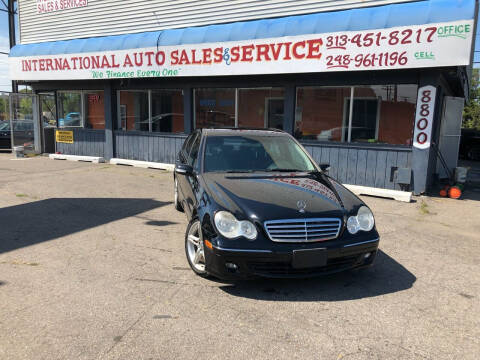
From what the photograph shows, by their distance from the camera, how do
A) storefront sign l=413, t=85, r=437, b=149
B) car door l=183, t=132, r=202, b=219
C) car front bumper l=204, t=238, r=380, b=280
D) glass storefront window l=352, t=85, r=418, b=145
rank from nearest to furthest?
1. car front bumper l=204, t=238, r=380, b=280
2. car door l=183, t=132, r=202, b=219
3. storefront sign l=413, t=85, r=437, b=149
4. glass storefront window l=352, t=85, r=418, b=145

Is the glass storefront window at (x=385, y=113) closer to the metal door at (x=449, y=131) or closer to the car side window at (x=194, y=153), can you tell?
the metal door at (x=449, y=131)

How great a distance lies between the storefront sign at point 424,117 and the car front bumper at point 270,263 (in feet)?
19.0

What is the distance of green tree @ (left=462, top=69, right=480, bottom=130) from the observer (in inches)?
1545

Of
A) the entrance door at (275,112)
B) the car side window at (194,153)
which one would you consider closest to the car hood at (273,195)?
the car side window at (194,153)

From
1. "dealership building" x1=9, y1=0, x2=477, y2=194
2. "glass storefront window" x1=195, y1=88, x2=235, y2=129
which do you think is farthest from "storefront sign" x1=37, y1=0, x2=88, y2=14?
Result: "glass storefront window" x1=195, y1=88, x2=235, y2=129

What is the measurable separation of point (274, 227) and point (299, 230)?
0.81 ft

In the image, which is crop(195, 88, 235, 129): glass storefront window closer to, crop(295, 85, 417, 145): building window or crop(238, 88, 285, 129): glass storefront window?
crop(238, 88, 285, 129): glass storefront window

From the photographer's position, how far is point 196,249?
4.32 m

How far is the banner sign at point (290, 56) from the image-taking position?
7535mm

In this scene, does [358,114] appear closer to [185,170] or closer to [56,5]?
[185,170]

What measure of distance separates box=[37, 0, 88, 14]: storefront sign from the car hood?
41.6 ft

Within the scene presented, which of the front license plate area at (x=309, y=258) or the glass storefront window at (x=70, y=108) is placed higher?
the glass storefront window at (x=70, y=108)

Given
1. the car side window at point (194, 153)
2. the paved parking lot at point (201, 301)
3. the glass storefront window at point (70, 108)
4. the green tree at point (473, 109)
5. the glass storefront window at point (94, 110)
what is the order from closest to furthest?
1. the paved parking lot at point (201, 301)
2. the car side window at point (194, 153)
3. the glass storefront window at point (94, 110)
4. the glass storefront window at point (70, 108)
5. the green tree at point (473, 109)

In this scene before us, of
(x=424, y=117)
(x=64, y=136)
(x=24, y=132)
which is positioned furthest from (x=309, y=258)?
(x=24, y=132)
